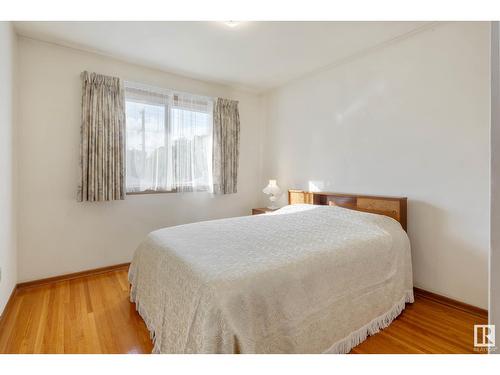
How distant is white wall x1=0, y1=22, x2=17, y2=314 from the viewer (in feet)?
6.28

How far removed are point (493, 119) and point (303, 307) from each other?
1177 millimetres

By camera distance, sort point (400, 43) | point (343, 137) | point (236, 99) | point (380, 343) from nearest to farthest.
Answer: point (380, 343)
point (400, 43)
point (343, 137)
point (236, 99)

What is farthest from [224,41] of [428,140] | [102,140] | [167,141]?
[428,140]

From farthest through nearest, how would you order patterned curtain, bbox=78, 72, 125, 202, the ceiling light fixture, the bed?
patterned curtain, bbox=78, 72, 125, 202
the ceiling light fixture
the bed

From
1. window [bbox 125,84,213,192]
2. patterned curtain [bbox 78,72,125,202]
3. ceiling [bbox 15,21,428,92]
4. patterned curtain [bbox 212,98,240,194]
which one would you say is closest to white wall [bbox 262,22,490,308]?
ceiling [bbox 15,21,428,92]

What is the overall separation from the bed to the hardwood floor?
112 millimetres

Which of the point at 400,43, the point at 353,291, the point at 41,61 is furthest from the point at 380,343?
the point at 41,61

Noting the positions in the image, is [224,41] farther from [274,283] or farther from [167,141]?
[274,283]

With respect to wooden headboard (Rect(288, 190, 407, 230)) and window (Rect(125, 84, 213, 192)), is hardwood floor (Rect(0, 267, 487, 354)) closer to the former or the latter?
wooden headboard (Rect(288, 190, 407, 230))

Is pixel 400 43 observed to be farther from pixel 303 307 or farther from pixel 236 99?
pixel 303 307

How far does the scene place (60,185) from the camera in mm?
2689

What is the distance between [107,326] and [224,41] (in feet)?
8.92

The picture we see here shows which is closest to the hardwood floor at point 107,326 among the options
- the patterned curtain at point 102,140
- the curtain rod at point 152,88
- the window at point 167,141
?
the patterned curtain at point 102,140
